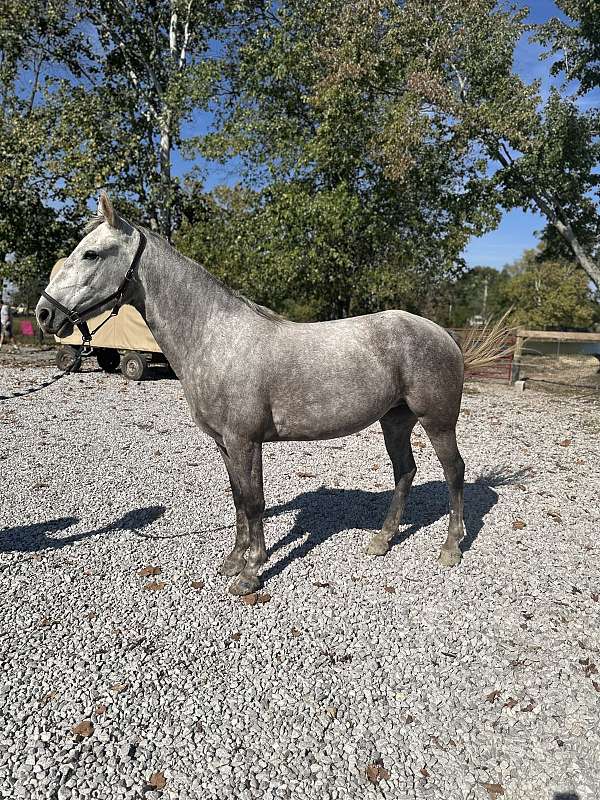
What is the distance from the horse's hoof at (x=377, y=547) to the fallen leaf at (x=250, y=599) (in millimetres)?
1097

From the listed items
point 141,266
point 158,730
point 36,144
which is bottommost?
point 158,730

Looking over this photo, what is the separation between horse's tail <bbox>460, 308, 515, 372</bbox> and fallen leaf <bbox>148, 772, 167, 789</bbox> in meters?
3.67

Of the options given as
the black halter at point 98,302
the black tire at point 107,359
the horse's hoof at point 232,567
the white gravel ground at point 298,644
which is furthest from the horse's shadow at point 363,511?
the black tire at point 107,359

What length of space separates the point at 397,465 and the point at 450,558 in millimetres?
858

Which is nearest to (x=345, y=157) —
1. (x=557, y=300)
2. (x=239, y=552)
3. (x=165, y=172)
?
(x=165, y=172)

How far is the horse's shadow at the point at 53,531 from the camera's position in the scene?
13.6 ft

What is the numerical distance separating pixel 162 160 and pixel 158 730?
1585cm

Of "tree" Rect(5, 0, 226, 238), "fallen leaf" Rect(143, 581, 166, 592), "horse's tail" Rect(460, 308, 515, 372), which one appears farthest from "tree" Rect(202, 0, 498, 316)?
"fallen leaf" Rect(143, 581, 166, 592)

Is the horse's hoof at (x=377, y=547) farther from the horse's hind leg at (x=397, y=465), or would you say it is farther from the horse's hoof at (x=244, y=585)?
the horse's hoof at (x=244, y=585)

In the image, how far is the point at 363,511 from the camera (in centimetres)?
502

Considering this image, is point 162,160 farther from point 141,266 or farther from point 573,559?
point 573,559

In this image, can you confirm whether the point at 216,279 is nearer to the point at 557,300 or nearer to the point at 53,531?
the point at 53,531

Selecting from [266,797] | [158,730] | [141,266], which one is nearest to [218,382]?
[141,266]

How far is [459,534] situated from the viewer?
13.4 feet
